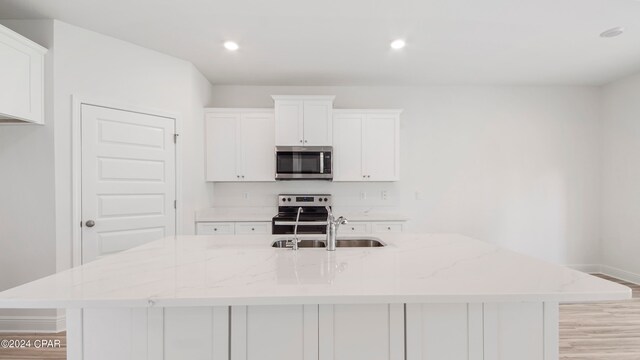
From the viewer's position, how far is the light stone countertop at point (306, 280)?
3.43ft

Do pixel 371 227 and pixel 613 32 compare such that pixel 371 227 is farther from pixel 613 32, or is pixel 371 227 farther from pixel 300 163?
pixel 613 32

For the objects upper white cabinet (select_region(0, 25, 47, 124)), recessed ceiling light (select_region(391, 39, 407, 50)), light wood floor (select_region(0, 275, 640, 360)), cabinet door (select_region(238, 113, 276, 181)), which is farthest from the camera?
cabinet door (select_region(238, 113, 276, 181))

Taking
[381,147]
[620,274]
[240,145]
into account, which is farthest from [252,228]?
[620,274]

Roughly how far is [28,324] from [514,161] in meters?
5.62

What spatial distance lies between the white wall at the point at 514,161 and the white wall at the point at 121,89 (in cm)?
267

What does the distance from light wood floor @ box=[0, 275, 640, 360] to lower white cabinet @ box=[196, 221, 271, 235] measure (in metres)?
1.46

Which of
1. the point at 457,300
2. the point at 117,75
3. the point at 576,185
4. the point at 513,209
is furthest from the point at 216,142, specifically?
the point at 576,185

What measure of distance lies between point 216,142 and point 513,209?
414 centimetres

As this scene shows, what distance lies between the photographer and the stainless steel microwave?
3.73m

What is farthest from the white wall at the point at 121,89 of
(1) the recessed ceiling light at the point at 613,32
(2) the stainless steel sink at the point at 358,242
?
(1) the recessed ceiling light at the point at 613,32

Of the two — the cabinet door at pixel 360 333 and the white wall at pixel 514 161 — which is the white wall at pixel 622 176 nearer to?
the white wall at pixel 514 161

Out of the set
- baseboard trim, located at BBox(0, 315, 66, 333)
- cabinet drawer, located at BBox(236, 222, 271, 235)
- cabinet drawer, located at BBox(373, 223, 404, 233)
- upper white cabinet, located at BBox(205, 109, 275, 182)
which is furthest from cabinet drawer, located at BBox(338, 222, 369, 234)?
baseboard trim, located at BBox(0, 315, 66, 333)

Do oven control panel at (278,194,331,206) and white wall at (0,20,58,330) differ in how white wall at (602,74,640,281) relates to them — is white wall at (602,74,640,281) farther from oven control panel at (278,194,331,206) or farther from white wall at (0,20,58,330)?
white wall at (0,20,58,330)

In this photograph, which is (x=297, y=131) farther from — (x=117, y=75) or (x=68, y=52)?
(x=68, y=52)
